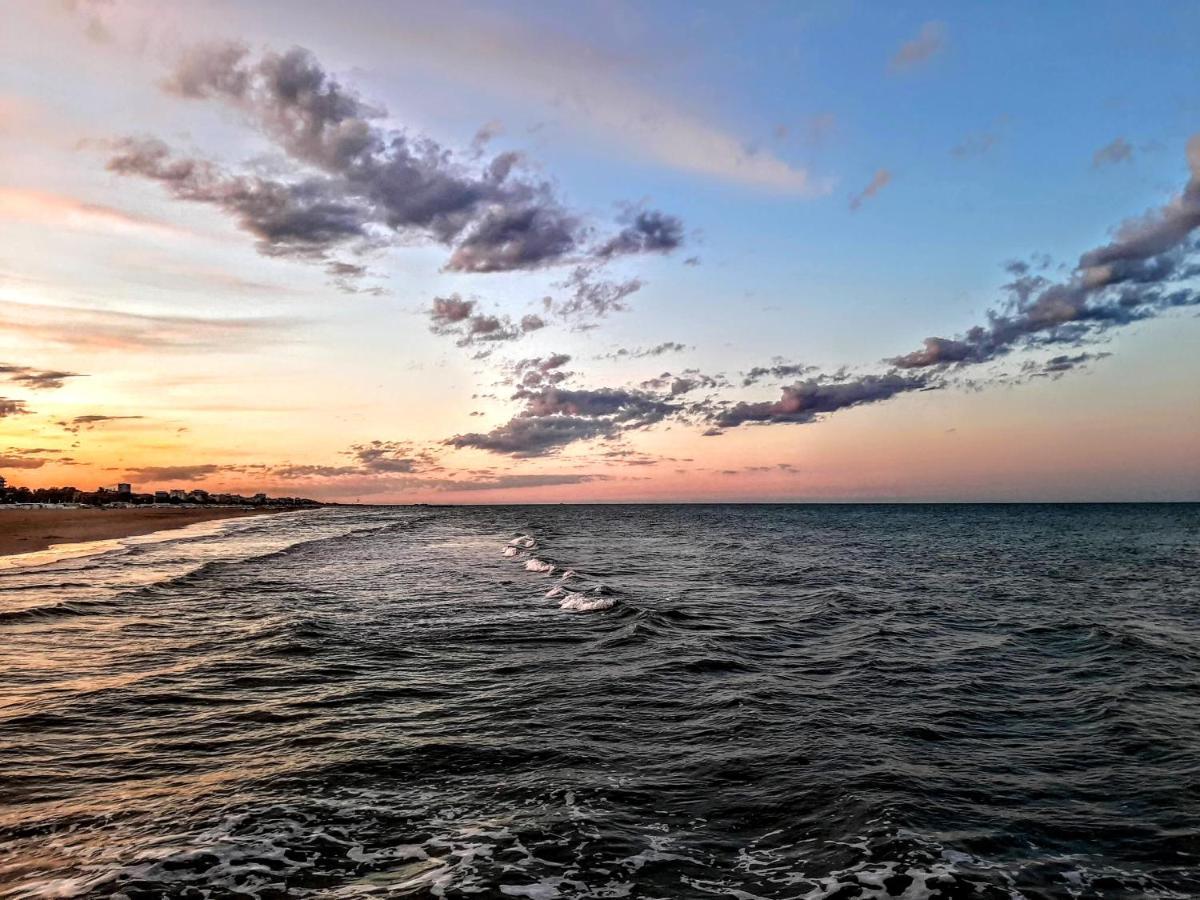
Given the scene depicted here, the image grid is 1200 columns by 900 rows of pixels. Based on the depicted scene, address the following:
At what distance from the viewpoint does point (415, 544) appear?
66625 millimetres

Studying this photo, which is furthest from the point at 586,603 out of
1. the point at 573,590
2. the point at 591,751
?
the point at 591,751

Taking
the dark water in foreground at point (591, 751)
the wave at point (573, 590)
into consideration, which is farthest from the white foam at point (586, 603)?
the dark water in foreground at point (591, 751)

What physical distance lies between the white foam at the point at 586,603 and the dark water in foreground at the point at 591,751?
24cm

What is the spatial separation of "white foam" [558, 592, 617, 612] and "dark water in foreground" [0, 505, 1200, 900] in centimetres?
24

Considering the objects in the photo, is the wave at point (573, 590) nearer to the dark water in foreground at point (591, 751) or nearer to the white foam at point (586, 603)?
the white foam at point (586, 603)

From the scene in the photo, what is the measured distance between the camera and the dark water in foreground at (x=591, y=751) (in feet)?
26.8

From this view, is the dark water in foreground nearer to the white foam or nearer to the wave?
the white foam

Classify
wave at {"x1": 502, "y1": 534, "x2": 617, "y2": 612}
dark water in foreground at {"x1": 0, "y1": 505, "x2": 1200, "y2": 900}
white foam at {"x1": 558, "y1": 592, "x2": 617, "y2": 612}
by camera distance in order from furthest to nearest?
wave at {"x1": 502, "y1": 534, "x2": 617, "y2": 612} < white foam at {"x1": 558, "y1": 592, "x2": 617, "y2": 612} < dark water in foreground at {"x1": 0, "y1": 505, "x2": 1200, "y2": 900}

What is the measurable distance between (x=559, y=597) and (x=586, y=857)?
868 inches

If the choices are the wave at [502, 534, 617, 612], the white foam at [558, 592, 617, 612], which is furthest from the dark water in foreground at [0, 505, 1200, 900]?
the wave at [502, 534, 617, 612]

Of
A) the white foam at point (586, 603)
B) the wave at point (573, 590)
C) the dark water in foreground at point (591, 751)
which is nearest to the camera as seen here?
the dark water in foreground at point (591, 751)

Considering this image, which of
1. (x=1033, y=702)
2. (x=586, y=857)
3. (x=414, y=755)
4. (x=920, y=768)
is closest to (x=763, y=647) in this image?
(x=1033, y=702)

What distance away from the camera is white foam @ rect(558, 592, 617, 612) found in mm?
27141

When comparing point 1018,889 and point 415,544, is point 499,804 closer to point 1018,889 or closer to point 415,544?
point 1018,889
